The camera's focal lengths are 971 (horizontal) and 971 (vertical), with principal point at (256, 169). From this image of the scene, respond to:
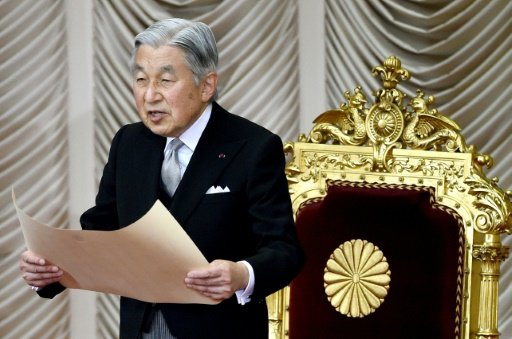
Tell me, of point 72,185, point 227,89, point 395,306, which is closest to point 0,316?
point 72,185

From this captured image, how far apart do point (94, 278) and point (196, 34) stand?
53 centimetres

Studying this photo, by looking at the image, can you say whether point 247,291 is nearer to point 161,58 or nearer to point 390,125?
point 161,58

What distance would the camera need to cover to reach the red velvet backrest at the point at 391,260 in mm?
2545

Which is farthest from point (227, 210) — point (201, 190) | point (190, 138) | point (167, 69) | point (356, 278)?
point (356, 278)

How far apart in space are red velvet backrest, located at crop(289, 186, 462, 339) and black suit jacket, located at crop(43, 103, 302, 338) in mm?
613

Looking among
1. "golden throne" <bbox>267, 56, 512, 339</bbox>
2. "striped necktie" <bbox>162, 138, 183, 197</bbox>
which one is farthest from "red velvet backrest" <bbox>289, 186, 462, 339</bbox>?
"striped necktie" <bbox>162, 138, 183, 197</bbox>

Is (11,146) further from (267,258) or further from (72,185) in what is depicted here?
(267,258)

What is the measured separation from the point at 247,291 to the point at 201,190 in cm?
23

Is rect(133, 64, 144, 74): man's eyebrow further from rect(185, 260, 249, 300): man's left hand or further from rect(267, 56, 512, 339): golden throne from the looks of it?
rect(267, 56, 512, 339): golden throne

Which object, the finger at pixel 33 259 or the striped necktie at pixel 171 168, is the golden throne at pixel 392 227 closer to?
the striped necktie at pixel 171 168

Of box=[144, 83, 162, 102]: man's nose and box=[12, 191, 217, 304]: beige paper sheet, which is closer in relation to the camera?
box=[12, 191, 217, 304]: beige paper sheet

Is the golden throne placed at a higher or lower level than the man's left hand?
higher

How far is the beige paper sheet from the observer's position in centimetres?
173

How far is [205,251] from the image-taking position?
1967 mm
